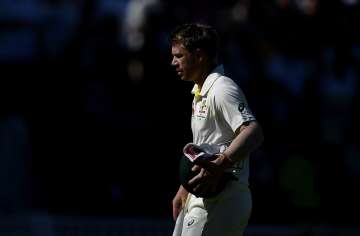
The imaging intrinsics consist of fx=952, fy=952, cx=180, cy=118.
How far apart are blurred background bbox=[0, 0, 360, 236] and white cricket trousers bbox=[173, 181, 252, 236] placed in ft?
14.0

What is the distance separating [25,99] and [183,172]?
5.31 metres

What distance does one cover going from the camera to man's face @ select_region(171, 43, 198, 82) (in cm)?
558

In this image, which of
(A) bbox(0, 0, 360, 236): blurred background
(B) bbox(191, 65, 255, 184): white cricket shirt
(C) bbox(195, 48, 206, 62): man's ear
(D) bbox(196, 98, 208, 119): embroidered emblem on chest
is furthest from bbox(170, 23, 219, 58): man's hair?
(A) bbox(0, 0, 360, 236): blurred background

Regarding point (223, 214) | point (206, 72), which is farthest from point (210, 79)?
point (223, 214)

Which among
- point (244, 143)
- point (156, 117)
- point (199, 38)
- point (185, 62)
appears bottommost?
point (156, 117)

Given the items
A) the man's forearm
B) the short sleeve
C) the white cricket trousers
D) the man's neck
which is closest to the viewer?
the man's forearm

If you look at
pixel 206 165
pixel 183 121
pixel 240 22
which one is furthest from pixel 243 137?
pixel 240 22

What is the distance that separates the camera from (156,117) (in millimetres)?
10062

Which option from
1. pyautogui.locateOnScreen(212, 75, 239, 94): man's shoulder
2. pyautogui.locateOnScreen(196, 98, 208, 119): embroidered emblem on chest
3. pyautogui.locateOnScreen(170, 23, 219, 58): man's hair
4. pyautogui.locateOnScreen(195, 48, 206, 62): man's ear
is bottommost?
pyautogui.locateOnScreen(196, 98, 208, 119): embroidered emblem on chest

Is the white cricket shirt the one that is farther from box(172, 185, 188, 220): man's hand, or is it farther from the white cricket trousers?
box(172, 185, 188, 220): man's hand

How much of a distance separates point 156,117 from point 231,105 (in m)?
4.73

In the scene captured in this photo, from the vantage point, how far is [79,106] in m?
10.1

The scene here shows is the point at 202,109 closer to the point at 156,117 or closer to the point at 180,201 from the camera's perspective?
the point at 180,201

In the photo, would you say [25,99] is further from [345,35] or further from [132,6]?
[345,35]
